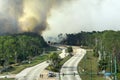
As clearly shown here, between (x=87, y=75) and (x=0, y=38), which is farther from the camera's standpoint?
(x=0, y=38)

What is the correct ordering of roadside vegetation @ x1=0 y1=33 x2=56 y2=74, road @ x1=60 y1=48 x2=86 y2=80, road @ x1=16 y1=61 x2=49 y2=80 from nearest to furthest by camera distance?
road @ x1=60 y1=48 x2=86 y2=80 → road @ x1=16 y1=61 x2=49 y2=80 → roadside vegetation @ x1=0 y1=33 x2=56 y2=74

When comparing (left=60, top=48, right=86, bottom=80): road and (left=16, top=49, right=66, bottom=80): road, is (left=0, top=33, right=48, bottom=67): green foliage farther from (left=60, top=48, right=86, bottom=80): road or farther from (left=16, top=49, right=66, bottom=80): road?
(left=60, top=48, right=86, bottom=80): road

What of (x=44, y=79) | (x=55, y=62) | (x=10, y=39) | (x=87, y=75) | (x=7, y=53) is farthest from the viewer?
(x=10, y=39)

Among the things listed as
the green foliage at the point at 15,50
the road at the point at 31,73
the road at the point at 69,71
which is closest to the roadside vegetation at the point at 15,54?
the green foliage at the point at 15,50

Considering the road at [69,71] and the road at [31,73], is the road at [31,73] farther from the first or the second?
the road at [69,71]

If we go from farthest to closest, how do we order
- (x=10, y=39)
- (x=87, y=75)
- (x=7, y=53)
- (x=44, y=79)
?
(x=10, y=39) → (x=7, y=53) → (x=87, y=75) → (x=44, y=79)

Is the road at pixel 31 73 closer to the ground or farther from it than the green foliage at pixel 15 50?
closer to the ground

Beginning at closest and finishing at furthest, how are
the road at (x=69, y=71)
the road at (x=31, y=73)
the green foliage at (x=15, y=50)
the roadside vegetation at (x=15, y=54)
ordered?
the road at (x=69, y=71)
the road at (x=31, y=73)
the roadside vegetation at (x=15, y=54)
the green foliage at (x=15, y=50)

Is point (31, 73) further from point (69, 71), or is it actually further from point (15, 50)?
point (15, 50)

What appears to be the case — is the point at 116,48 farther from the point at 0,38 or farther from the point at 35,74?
the point at 0,38

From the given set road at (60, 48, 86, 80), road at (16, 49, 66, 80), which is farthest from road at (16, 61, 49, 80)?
road at (60, 48, 86, 80)

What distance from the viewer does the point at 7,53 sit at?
16675 centimetres

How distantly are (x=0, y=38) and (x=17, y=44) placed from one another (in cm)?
926

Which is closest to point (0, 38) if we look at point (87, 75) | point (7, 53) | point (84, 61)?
point (7, 53)
